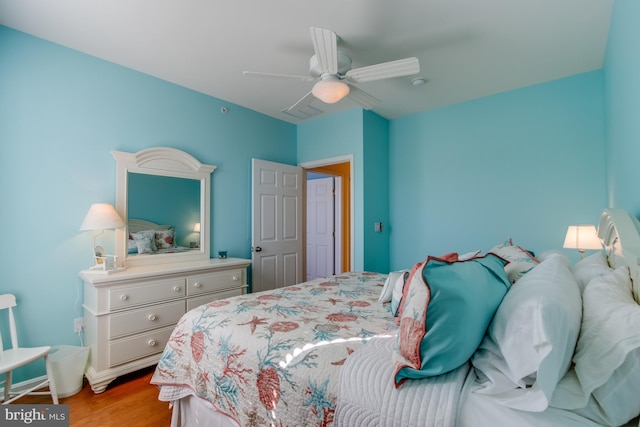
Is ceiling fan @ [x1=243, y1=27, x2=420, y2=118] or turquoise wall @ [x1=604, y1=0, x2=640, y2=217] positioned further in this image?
ceiling fan @ [x1=243, y1=27, x2=420, y2=118]

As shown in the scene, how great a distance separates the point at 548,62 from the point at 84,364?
4480 mm

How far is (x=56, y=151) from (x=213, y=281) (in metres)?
1.64

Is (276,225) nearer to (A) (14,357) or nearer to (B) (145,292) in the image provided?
(B) (145,292)

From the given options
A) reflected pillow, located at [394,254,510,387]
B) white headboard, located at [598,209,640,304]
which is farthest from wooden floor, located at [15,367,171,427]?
white headboard, located at [598,209,640,304]

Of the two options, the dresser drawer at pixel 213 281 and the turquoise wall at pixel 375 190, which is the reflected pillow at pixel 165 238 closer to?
the dresser drawer at pixel 213 281

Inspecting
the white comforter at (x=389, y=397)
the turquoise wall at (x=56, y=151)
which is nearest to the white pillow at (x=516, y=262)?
the white comforter at (x=389, y=397)

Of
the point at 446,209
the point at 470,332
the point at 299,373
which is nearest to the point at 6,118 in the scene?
the point at 299,373

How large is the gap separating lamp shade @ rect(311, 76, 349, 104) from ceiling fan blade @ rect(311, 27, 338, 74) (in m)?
0.06

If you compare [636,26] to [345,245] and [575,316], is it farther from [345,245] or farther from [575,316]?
[345,245]

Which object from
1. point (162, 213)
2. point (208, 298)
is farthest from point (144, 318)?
point (162, 213)

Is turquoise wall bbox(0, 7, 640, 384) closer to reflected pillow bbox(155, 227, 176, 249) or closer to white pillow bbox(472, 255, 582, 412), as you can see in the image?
reflected pillow bbox(155, 227, 176, 249)

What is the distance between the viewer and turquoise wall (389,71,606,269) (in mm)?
2680

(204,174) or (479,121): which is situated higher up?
(479,121)

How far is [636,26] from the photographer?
4.16ft
